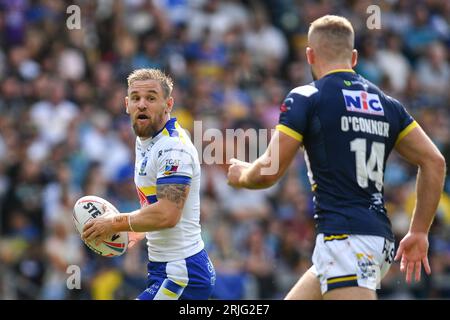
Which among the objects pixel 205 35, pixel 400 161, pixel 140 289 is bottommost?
pixel 140 289

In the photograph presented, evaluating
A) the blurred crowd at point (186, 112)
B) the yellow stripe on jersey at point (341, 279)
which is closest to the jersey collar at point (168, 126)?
the yellow stripe on jersey at point (341, 279)

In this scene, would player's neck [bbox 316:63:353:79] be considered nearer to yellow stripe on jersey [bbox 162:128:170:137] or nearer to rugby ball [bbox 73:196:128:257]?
yellow stripe on jersey [bbox 162:128:170:137]

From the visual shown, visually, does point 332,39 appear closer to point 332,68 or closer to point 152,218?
point 332,68

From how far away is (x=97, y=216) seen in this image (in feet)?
23.0

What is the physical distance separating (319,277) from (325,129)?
0.95 meters

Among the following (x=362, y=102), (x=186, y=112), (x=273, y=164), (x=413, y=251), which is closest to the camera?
(x=273, y=164)

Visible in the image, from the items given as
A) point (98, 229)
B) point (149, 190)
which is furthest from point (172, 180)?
point (98, 229)

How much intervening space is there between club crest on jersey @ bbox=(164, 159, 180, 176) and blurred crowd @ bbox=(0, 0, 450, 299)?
5.44 metres

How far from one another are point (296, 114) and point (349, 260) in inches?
38.6

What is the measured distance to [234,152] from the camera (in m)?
12.8

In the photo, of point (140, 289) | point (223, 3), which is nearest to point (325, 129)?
point (140, 289)

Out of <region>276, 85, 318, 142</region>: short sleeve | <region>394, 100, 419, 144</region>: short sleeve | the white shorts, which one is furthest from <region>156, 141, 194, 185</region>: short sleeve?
<region>394, 100, 419, 144</region>: short sleeve

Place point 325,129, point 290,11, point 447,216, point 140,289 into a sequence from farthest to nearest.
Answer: point 290,11 < point 447,216 < point 140,289 < point 325,129
